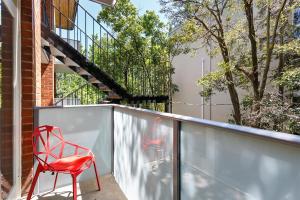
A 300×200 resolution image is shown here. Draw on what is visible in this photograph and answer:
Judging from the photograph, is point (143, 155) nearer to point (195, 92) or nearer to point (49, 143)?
point (49, 143)

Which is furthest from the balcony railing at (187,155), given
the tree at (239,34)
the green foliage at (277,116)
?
the tree at (239,34)

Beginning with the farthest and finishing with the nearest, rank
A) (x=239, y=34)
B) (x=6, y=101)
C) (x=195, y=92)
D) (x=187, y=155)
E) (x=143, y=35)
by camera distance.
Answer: (x=143, y=35)
(x=195, y=92)
(x=239, y=34)
(x=6, y=101)
(x=187, y=155)

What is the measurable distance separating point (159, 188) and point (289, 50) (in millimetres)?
4390

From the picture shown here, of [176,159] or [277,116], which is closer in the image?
[176,159]

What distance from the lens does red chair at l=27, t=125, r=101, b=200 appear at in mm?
2549

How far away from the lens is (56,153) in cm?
316

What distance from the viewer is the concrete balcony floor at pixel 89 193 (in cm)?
294

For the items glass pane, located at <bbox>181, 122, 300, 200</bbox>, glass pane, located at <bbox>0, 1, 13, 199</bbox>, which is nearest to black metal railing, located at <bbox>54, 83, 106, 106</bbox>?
glass pane, located at <bbox>0, 1, 13, 199</bbox>

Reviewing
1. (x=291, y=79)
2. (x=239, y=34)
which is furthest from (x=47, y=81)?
(x=291, y=79)

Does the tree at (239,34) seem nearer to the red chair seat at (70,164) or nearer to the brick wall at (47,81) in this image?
the brick wall at (47,81)

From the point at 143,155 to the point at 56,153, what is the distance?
135 cm

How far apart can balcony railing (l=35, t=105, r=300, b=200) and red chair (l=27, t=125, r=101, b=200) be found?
5.5 inches

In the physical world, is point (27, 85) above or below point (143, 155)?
above

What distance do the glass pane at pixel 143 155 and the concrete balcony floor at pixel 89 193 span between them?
92 millimetres
